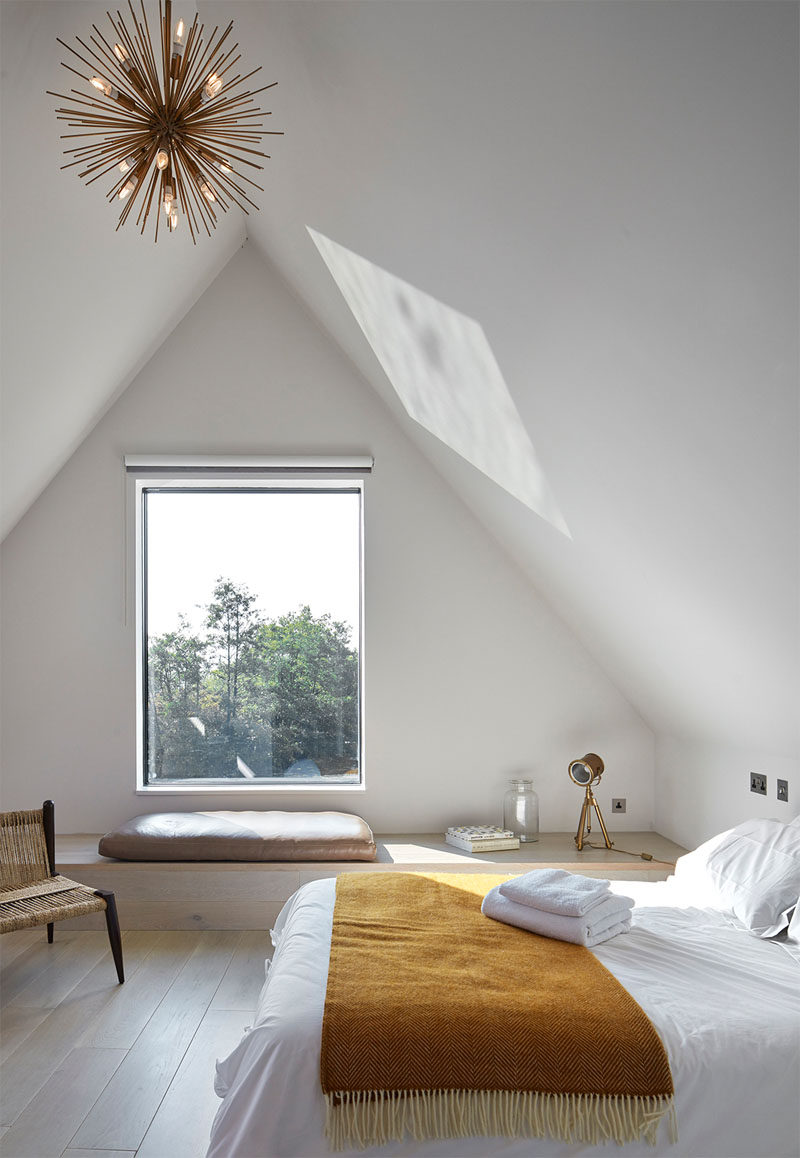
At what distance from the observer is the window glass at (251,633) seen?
15.9 ft

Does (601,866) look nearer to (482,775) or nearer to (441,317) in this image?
(482,775)

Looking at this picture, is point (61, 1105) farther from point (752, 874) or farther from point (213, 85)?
point (213, 85)

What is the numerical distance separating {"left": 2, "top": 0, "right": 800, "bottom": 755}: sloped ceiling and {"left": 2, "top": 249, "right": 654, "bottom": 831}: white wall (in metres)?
0.59

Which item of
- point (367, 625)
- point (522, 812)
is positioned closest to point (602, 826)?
point (522, 812)

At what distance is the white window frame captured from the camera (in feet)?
15.4

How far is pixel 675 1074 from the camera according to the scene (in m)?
1.85

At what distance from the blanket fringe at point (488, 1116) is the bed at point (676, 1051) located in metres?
0.02

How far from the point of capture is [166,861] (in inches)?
162

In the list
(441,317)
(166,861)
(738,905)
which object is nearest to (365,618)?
(166,861)

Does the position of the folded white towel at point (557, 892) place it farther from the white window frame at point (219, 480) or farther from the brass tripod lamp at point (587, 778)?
the white window frame at point (219, 480)

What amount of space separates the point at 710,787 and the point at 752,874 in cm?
133

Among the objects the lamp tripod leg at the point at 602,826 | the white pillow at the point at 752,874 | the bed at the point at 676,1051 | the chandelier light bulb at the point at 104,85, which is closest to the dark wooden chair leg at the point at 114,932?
the bed at the point at 676,1051

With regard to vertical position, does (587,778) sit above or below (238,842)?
above

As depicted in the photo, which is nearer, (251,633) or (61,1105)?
(61,1105)
